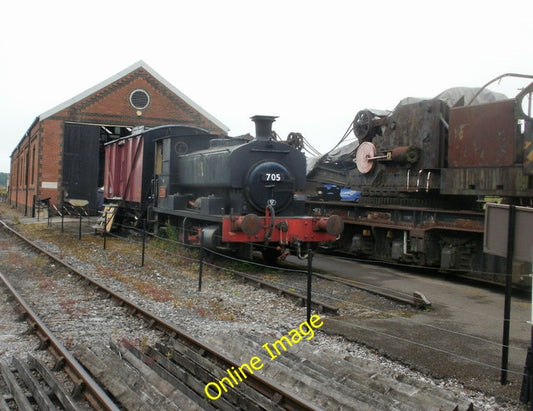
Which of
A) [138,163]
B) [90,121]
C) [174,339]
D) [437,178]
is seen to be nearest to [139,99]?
[90,121]

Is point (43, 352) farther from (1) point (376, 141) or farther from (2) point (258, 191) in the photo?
(1) point (376, 141)

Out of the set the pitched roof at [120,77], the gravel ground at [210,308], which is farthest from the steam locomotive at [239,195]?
the pitched roof at [120,77]

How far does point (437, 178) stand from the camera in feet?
39.0

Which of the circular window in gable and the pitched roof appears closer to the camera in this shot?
the pitched roof

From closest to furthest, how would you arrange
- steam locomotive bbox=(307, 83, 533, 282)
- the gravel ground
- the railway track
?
the railway track
the gravel ground
steam locomotive bbox=(307, 83, 533, 282)

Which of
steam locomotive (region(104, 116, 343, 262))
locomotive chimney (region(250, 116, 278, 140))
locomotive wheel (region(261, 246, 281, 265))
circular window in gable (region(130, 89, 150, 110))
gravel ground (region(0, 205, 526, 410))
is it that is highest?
circular window in gable (region(130, 89, 150, 110))

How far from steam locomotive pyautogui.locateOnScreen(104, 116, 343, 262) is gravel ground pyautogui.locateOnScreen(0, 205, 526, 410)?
90cm

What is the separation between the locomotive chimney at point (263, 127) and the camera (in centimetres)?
1166

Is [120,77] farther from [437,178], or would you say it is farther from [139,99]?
[437,178]

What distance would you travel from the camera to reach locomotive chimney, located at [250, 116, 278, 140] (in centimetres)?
1166

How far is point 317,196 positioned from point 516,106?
24.1 ft

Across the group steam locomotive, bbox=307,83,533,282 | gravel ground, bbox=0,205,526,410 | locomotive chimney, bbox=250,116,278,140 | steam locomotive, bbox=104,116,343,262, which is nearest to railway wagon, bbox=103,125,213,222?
steam locomotive, bbox=104,116,343,262

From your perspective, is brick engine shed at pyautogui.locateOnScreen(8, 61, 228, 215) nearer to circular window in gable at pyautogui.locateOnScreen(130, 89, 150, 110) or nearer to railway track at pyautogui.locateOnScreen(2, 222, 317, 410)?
circular window in gable at pyautogui.locateOnScreen(130, 89, 150, 110)

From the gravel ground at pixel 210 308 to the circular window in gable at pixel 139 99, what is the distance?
649 inches
